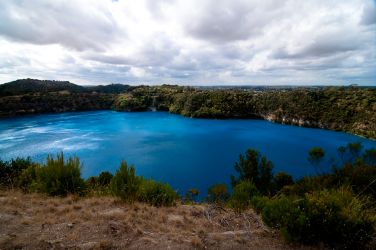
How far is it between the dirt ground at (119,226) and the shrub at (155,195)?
0.42 m

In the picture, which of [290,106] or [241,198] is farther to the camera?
[290,106]

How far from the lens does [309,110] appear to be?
2785 inches

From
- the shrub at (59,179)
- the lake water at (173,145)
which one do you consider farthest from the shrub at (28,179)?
the lake water at (173,145)

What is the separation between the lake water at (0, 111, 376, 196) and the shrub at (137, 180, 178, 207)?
19.7m

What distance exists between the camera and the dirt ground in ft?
14.0

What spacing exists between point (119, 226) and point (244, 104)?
288 feet

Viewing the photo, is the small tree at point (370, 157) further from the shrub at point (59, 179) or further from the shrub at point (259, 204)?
the shrub at point (59, 179)

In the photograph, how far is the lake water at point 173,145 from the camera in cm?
3478

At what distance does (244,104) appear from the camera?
3524 inches

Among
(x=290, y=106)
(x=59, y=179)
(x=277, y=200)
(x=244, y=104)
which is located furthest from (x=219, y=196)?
(x=244, y=104)

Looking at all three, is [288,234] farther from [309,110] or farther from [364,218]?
[309,110]

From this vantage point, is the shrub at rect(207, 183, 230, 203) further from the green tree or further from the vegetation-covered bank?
the vegetation-covered bank

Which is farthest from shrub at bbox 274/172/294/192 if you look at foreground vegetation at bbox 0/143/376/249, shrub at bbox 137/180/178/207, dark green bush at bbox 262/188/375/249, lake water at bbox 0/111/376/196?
dark green bush at bbox 262/188/375/249

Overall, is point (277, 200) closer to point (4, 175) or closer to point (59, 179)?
point (59, 179)
